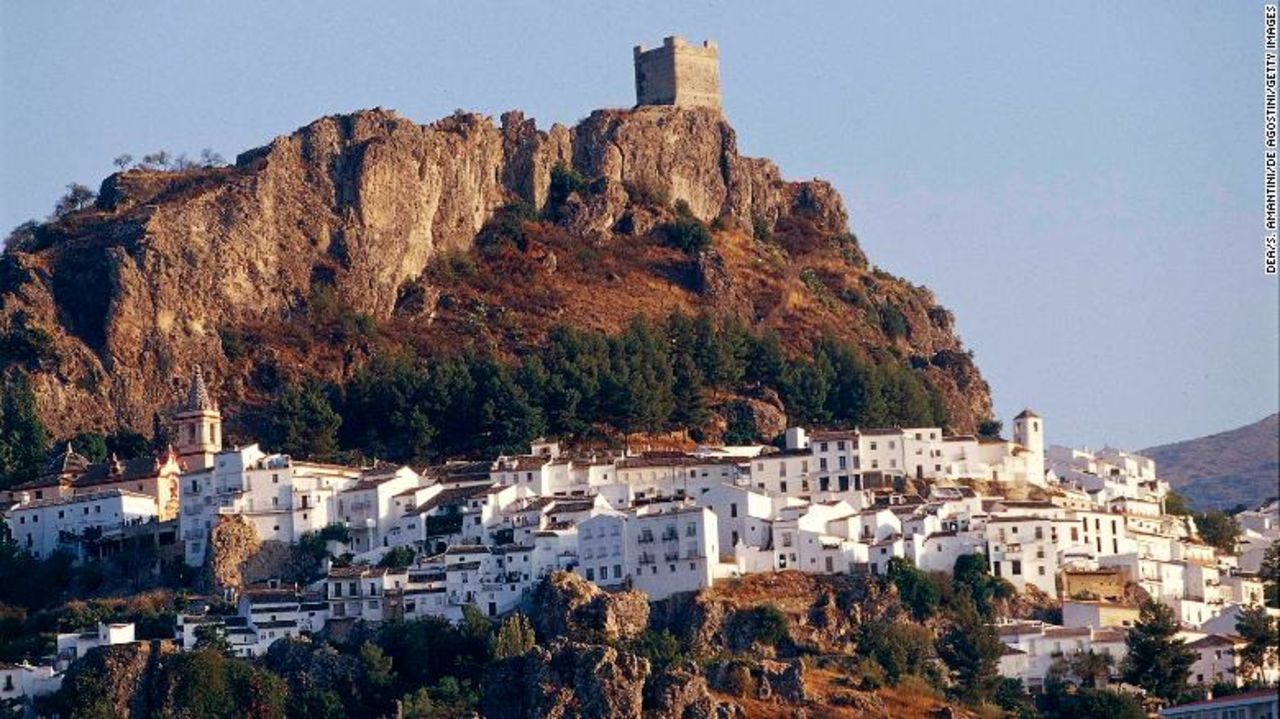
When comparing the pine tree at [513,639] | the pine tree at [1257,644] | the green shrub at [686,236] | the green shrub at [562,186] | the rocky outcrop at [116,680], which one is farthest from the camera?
the green shrub at [562,186]

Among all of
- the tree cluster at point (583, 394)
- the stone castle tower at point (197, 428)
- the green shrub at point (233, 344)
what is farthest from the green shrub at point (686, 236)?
the stone castle tower at point (197, 428)

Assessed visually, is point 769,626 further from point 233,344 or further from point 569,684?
point 233,344

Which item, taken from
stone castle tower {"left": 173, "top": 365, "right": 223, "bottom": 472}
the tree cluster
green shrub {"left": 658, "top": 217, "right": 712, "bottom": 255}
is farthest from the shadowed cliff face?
the tree cluster

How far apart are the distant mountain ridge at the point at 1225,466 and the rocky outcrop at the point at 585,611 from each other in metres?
59.3

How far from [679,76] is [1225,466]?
132 feet

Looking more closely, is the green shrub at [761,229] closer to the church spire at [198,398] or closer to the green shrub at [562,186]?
the green shrub at [562,186]

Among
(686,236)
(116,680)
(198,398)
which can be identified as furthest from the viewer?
(686,236)

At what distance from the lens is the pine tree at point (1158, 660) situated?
99.5 metres

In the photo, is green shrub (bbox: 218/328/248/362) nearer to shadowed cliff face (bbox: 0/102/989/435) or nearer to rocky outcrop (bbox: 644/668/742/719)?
shadowed cliff face (bbox: 0/102/989/435)

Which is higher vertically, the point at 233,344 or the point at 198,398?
the point at 233,344

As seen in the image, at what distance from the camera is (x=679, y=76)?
150 metres

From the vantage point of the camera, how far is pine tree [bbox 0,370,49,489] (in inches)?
4616

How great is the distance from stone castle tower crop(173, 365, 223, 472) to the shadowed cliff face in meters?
2.19

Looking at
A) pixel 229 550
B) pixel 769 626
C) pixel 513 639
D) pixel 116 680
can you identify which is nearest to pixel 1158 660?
pixel 769 626
